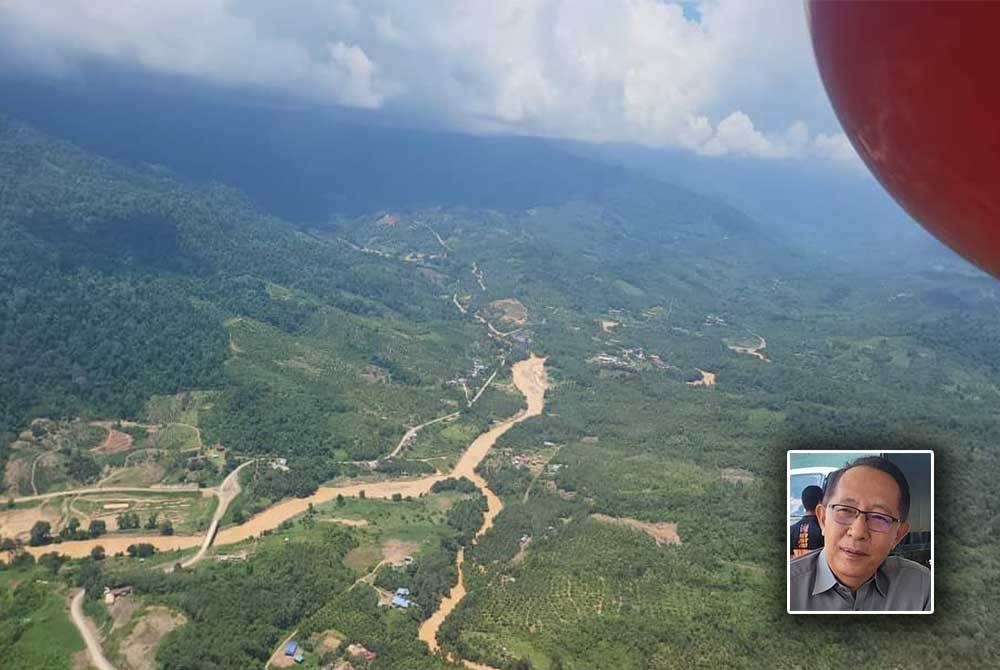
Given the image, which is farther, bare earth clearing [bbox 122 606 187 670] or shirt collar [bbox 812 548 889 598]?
bare earth clearing [bbox 122 606 187 670]

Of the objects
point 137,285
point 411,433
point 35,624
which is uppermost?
point 137,285

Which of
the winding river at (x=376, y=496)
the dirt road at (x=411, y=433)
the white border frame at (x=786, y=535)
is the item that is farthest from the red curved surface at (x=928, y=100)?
the dirt road at (x=411, y=433)

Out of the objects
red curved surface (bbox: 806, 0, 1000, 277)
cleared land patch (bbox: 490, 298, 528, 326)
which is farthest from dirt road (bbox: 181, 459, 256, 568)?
cleared land patch (bbox: 490, 298, 528, 326)

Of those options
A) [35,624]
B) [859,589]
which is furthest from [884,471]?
[35,624]

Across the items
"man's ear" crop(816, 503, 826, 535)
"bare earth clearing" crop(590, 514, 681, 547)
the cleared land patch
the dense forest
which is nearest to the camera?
"man's ear" crop(816, 503, 826, 535)

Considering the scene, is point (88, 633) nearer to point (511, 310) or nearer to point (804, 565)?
point (804, 565)

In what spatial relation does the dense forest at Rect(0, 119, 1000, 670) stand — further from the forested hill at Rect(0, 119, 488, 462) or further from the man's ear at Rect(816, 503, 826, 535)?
the man's ear at Rect(816, 503, 826, 535)

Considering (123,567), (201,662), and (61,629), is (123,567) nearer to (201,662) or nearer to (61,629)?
(61,629)

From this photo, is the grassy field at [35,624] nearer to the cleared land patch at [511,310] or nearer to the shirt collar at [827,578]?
the shirt collar at [827,578]

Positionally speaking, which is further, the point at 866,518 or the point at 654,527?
the point at 654,527
